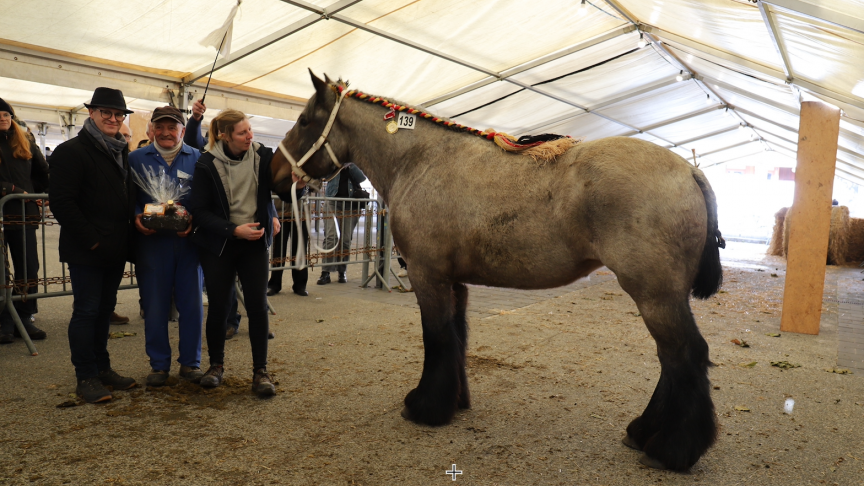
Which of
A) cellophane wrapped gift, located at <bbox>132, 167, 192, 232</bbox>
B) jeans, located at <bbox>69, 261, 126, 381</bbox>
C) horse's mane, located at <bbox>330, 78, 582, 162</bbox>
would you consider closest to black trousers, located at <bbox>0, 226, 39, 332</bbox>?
jeans, located at <bbox>69, 261, 126, 381</bbox>

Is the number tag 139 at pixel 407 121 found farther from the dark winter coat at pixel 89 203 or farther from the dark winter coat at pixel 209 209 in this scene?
the dark winter coat at pixel 89 203

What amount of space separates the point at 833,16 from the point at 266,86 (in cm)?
763

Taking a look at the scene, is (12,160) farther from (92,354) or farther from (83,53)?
(92,354)

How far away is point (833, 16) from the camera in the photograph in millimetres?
3830

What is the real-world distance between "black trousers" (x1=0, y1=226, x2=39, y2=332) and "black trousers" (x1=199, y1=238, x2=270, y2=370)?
2.51m

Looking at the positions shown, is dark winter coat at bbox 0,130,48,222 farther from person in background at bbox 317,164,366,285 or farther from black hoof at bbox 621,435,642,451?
black hoof at bbox 621,435,642,451

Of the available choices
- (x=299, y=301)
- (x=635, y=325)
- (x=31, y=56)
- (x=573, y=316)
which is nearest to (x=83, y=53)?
(x=31, y=56)

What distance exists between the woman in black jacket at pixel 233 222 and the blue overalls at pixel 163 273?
0.69 ft

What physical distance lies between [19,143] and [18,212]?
0.67m

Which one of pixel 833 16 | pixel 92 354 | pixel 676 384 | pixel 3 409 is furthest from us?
pixel 833 16

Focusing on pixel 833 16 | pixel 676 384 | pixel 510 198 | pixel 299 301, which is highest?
pixel 833 16

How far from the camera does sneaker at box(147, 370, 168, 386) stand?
3.80m

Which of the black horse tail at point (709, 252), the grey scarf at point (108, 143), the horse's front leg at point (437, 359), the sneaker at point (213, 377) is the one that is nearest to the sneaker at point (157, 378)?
the sneaker at point (213, 377)

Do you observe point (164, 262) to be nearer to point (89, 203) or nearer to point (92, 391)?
point (89, 203)
